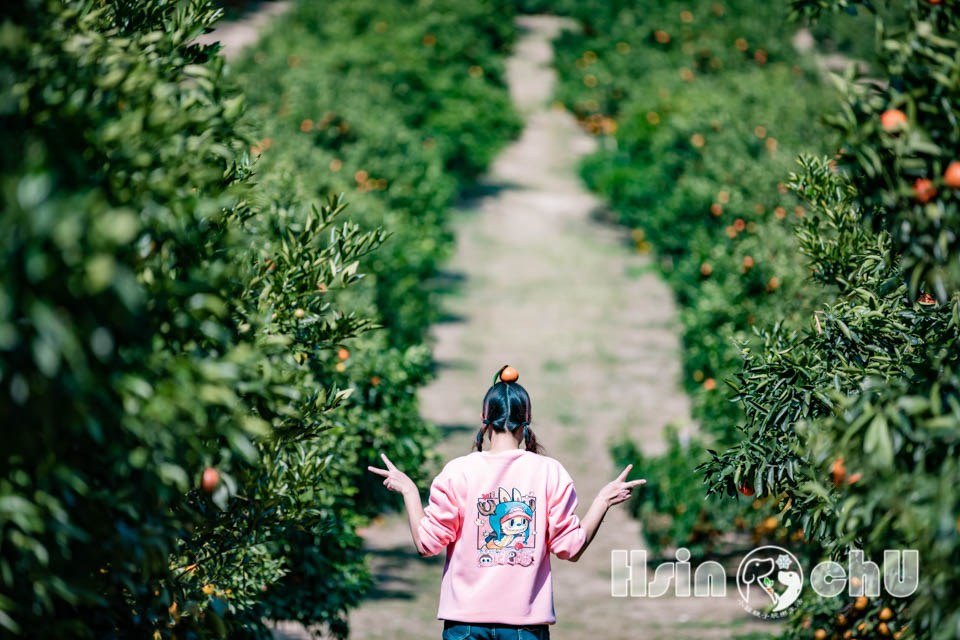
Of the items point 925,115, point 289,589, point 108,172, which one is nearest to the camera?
point 108,172

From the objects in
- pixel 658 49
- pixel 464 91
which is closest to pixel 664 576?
pixel 464 91

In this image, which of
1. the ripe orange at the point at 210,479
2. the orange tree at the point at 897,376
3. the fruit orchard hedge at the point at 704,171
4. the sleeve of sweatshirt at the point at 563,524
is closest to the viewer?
the orange tree at the point at 897,376

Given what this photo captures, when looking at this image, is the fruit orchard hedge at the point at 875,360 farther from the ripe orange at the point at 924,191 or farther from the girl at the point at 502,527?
the girl at the point at 502,527

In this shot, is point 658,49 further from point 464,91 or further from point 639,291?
point 639,291

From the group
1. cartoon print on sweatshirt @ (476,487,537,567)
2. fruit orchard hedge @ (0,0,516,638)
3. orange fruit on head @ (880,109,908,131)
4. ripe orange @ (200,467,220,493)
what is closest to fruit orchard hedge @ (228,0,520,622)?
fruit orchard hedge @ (0,0,516,638)

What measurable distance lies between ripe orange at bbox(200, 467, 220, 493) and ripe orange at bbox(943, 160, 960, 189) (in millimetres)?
2244

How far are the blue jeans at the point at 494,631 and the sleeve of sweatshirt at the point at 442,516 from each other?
30 centimetres

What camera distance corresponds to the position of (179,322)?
8.60ft

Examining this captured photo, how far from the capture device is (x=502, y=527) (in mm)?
3707

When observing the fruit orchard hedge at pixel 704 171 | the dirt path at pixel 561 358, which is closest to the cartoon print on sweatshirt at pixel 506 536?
the fruit orchard hedge at pixel 704 171

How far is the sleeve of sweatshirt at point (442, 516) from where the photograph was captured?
377 centimetres

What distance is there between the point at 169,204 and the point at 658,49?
22.2 meters

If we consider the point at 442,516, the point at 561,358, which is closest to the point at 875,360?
the point at 442,516

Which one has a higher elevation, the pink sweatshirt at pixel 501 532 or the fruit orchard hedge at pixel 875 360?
the fruit orchard hedge at pixel 875 360
